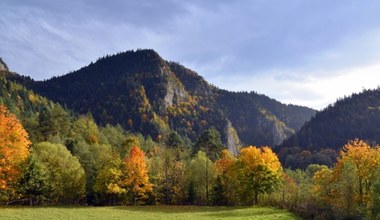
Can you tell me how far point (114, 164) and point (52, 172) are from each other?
1288 cm

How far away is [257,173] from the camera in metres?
77.4

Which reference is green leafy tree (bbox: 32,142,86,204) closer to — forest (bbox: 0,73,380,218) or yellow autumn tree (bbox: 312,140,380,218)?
forest (bbox: 0,73,380,218)

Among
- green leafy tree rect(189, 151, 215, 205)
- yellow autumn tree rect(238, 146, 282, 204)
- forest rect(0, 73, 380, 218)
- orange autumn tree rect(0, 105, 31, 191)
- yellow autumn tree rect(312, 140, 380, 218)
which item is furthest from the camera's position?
green leafy tree rect(189, 151, 215, 205)

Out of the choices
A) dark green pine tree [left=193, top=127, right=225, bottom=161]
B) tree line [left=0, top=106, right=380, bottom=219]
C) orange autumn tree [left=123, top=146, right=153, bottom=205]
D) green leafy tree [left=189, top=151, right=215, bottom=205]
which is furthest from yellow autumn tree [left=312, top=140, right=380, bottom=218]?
dark green pine tree [left=193, top=127, right=225, bottom=161]

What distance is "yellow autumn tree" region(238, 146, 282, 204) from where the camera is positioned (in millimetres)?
76875

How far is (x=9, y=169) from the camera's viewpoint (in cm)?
5634

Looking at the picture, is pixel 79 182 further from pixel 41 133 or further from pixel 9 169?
pixel 41 133

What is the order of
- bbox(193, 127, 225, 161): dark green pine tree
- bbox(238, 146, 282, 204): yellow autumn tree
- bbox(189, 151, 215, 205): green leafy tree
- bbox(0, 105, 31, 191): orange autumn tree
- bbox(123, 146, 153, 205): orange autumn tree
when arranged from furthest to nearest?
bbox(193, 127, 225, 161): dark green pine tree → bbox(189, 151, 215, 205): green leafy tree → bbox(123, 146, 153, 205): orange autumn tree → bbox(238, 146, 282, 204): yellow autumn tree → bbox(0, 105, 31, 191): orange autumn tree

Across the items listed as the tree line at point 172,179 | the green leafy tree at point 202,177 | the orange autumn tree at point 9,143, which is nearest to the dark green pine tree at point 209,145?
the tree line at point 172,179

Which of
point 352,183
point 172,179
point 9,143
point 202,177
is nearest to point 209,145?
point 202,177

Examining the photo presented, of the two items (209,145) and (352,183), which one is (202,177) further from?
(352,183)

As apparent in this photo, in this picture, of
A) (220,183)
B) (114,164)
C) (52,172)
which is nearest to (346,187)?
(220,183)

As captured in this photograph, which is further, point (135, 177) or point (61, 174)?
point (135, 177)

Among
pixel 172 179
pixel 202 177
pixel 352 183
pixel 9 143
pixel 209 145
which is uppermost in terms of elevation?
pixel 209 145
